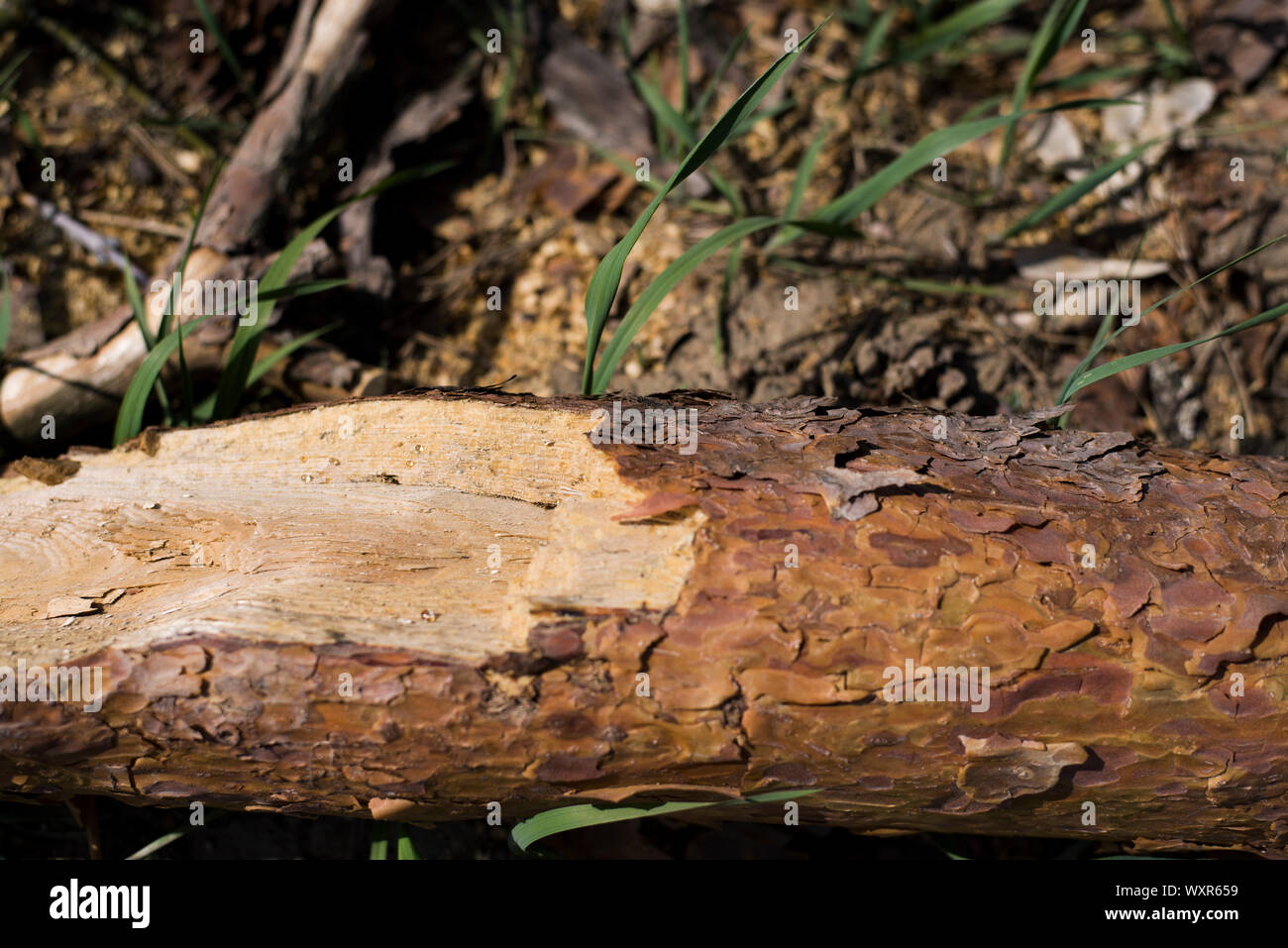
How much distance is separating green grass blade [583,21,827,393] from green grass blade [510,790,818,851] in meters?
0.84

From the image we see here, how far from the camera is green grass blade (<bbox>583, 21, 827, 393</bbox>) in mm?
1393

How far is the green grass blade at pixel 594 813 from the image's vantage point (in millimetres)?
1247

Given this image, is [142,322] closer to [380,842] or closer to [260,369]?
[260,369]

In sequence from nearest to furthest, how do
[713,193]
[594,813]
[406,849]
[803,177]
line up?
[594,813], [406,849], [803,177], [713,193]

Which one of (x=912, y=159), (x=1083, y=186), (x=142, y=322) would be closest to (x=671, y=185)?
(x=912, y=159)

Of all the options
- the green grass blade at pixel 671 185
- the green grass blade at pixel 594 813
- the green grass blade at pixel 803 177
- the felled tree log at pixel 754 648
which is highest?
the green grass blade at pixel 803 177

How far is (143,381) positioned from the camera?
183cm

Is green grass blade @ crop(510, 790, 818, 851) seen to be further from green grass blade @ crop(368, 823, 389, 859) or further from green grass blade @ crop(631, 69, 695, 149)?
green grass blade @ crop(631, 69, 695, 149)

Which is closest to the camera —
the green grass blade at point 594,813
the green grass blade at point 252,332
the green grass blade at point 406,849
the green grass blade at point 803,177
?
the green grass blade at point 594,813

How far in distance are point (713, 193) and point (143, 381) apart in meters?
1.62

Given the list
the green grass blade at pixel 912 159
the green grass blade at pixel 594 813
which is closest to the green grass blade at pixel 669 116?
the green grass blade at pixel 912 159

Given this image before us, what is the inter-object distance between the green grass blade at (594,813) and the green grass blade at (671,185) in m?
0.84

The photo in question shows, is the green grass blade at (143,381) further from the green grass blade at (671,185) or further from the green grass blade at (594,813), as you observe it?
the green grass blade at (594,813)

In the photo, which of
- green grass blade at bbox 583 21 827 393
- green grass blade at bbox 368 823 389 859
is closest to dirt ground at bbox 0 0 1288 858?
green grass blade at bbox 583 21 827 393
